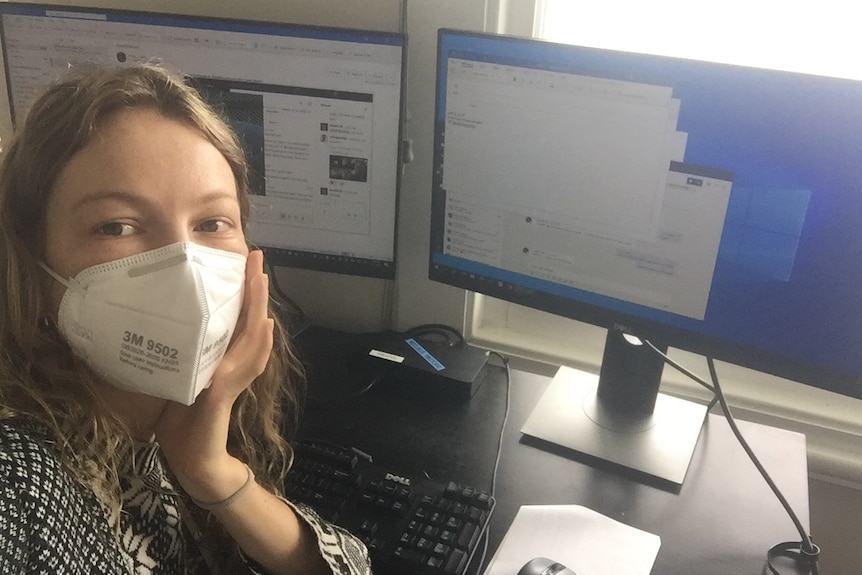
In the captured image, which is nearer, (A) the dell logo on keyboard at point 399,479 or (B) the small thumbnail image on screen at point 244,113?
(A) the dell logo on keyboard at point 399,479

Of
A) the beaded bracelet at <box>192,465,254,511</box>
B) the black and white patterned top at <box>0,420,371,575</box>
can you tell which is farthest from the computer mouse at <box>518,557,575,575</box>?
the beaded bracelet at <box>192,465,254,511</box>

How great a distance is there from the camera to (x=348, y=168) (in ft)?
3.85

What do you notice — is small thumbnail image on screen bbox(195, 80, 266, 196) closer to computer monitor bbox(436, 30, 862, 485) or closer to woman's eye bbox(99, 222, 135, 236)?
computer monitor bbox(436, 30, 862, 485)

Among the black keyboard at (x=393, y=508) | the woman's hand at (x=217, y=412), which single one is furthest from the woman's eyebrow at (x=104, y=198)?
the black keyboard at (x=393, y=508)

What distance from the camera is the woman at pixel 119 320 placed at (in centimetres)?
70

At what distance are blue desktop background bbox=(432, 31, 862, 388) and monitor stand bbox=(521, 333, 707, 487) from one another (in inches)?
7.2

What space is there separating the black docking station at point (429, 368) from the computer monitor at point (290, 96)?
129 mm

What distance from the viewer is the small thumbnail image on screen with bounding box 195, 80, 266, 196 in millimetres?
1171

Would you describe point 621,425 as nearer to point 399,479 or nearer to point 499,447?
point 499,447

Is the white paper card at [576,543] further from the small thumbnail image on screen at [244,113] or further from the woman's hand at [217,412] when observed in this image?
the small thumbnail image on screen at [244,113]

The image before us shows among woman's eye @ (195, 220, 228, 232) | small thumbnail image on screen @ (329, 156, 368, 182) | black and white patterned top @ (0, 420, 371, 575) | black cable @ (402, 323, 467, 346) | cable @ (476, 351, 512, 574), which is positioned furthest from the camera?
black cable @ (402, 323, 467, 346)

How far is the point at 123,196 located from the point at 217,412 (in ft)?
0.77

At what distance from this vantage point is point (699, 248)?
94 cm

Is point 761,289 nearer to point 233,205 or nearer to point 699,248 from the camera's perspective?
point 699,248
